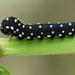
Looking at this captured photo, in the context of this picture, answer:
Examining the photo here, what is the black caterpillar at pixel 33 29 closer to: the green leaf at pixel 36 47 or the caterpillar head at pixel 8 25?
the caterpillar head at pixel 8 25

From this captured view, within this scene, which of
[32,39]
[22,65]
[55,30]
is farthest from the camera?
[22,65]

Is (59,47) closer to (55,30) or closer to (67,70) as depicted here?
(55,30)

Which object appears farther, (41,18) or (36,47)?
(41,18)

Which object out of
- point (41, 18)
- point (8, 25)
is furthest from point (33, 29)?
point (41, 18)

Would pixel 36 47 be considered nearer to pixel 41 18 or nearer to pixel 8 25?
pixel 8 25

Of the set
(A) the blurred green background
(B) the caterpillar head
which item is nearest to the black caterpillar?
(B) the caterpillar head

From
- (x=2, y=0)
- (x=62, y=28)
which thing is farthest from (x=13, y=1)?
(x=62, y=28)
